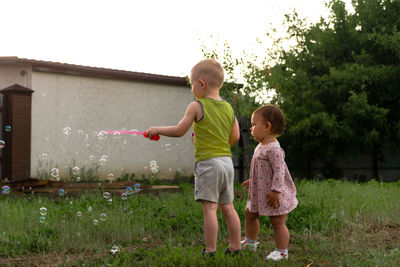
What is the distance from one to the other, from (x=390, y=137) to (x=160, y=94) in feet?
24.8

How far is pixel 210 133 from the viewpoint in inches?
145

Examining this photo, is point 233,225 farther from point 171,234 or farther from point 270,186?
point 171,234

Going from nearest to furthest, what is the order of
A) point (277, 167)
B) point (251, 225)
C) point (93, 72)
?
point (277, 167)
point (251, 225)
point (93, 72)

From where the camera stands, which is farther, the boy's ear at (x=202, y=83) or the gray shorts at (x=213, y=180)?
the boy's ear at (x=202, y=83)

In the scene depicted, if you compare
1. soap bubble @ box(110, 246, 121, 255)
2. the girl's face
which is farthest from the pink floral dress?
soap bubble @ box(110, 246, 121, 255)

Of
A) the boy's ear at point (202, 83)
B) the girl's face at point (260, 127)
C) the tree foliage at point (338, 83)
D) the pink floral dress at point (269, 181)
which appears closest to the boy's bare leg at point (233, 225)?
the pink floral dress at point (269, 181)

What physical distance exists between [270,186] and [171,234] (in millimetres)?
1677

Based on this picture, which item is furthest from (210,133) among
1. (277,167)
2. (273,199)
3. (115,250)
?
(115,250)

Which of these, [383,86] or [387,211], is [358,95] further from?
[387,211]

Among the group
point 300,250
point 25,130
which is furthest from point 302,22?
point 300,250

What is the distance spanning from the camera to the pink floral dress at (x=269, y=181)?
3.77 m

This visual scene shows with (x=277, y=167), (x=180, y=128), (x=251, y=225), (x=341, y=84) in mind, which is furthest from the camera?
(x=341, y=84)

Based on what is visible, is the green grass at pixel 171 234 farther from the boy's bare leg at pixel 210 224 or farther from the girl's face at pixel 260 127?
the girl's face at pixel 260 127

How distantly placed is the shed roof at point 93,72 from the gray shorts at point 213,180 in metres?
8.88
